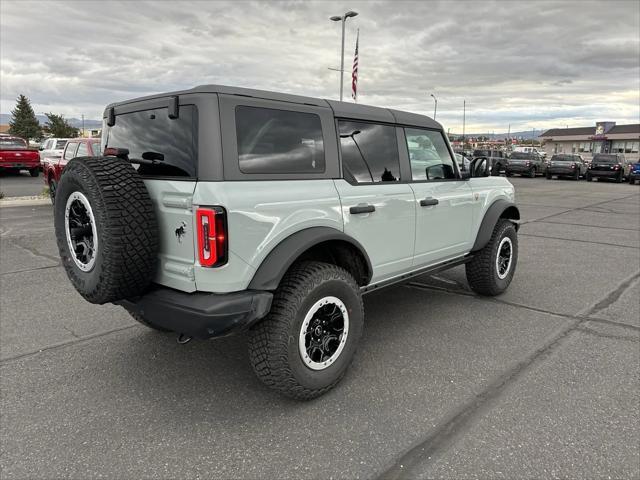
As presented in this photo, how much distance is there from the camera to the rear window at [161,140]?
8.73 feet

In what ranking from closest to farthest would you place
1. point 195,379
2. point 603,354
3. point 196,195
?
point 196,195 → point 195,379 → point 603,354

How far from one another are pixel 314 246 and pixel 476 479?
1571 mm

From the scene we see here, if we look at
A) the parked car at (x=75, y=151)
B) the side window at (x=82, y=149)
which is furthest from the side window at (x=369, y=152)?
the side window at (x=82, y=149)

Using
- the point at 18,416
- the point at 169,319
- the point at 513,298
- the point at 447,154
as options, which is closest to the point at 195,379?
the point at 169,319

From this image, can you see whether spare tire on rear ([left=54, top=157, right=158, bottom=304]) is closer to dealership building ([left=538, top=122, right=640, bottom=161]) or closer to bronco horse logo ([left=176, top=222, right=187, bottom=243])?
bronco horse logo ([left=176, top=222, right=187, bottom=243])

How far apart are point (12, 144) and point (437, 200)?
2269cm

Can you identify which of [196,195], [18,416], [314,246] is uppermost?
[196,195]

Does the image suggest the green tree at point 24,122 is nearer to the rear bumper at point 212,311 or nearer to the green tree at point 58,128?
the green tree at point 58,128

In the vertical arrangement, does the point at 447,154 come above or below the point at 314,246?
above

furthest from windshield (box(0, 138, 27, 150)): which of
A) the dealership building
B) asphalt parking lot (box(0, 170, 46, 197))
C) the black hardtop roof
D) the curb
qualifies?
the dealership building

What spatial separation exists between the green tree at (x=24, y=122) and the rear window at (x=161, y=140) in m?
67.3

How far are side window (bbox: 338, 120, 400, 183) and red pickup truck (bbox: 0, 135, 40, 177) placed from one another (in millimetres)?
21892

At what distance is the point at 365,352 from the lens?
146 inches

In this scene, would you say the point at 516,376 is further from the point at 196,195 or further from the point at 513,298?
the point at 196,195
